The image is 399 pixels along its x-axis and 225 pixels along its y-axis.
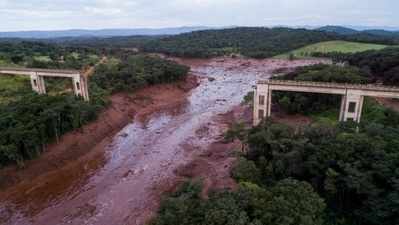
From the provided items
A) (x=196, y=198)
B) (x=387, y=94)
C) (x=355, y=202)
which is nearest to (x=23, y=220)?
(x=196, y=198)

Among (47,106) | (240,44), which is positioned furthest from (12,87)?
(240,44)

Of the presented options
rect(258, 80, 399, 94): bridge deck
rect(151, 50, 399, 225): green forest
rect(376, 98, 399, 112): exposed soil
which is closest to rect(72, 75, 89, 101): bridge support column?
rect(258, 80, 399, 94): bridge deck

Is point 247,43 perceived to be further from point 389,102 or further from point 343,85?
point 343,85

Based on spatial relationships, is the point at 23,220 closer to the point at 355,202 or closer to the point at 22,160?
the point at 22,160

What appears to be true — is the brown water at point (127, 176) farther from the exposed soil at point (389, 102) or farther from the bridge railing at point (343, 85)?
the exposed soil at point (389, 102)

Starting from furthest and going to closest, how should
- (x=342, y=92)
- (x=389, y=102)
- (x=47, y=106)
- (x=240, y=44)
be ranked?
1. (x=240, y=44)
2. (x=389, y=102)
3. (x=342, y=92)
4. (x=47, y=106)

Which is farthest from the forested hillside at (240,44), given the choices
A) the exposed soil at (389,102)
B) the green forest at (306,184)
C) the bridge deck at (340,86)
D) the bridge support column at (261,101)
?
the green forest at (306,184)
